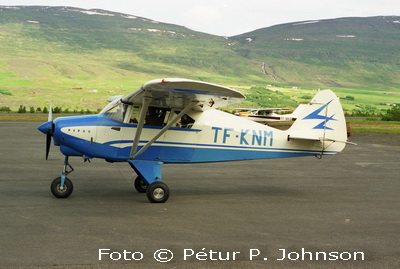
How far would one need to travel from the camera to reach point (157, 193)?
35.6 ft

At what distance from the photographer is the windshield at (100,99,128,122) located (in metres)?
11.4

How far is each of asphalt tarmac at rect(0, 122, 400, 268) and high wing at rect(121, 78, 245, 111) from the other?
1.96 metres

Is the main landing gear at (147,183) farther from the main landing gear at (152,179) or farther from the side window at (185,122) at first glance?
the side window at (185,122)

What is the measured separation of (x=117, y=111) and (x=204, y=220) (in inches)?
128

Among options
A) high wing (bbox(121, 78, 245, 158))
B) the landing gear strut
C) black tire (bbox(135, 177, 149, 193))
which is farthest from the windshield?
black tire (bbox(135, 177, 149, 193))

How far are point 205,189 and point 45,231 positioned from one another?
5134 millimetres

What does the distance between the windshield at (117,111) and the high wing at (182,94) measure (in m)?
0.17

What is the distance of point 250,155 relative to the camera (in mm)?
12141

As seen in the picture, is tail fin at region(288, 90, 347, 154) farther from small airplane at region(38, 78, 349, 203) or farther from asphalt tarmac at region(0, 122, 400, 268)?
asphalt tarmac at region(0, 122, 400, 268)

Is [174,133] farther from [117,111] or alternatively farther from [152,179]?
[117,111]

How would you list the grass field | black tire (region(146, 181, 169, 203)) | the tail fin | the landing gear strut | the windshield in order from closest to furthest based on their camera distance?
black tire (region(146, 181, 169, 203)), the landing gear strut, the windshield, the tail fin, the grass field

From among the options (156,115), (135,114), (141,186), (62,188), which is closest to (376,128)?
(141,186)

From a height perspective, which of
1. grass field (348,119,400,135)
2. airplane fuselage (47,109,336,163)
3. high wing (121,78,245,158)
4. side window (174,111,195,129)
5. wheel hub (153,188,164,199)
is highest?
high wing (121,78,245,158)

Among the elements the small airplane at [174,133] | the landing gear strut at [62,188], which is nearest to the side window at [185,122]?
the small airplane at [174,133]
